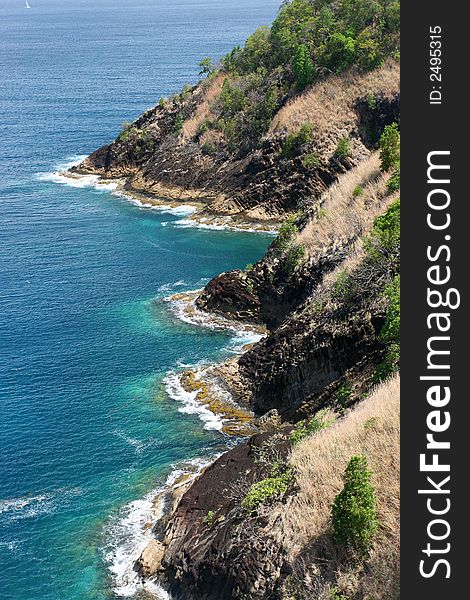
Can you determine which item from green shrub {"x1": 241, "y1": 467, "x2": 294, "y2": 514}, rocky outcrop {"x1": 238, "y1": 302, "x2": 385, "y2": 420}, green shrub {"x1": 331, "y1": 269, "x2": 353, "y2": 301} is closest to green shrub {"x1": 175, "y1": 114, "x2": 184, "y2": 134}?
rocky outcrop {"x1": 238, "y1": 302, "x2": 385, "y2": 420}

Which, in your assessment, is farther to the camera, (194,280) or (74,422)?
(194,280)

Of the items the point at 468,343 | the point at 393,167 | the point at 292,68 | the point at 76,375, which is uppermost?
the point at 292,68

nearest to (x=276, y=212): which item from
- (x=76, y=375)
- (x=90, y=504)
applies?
(x=76, y=375)

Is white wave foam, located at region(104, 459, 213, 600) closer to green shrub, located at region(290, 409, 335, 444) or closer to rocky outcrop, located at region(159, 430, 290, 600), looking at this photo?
rocky outcrop, located at region(159, 430, 290, 600)

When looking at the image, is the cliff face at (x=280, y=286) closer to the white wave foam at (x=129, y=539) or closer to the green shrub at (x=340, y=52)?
the white wave foam at (x=129, y=539)

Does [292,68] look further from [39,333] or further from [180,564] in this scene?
[180,564]
